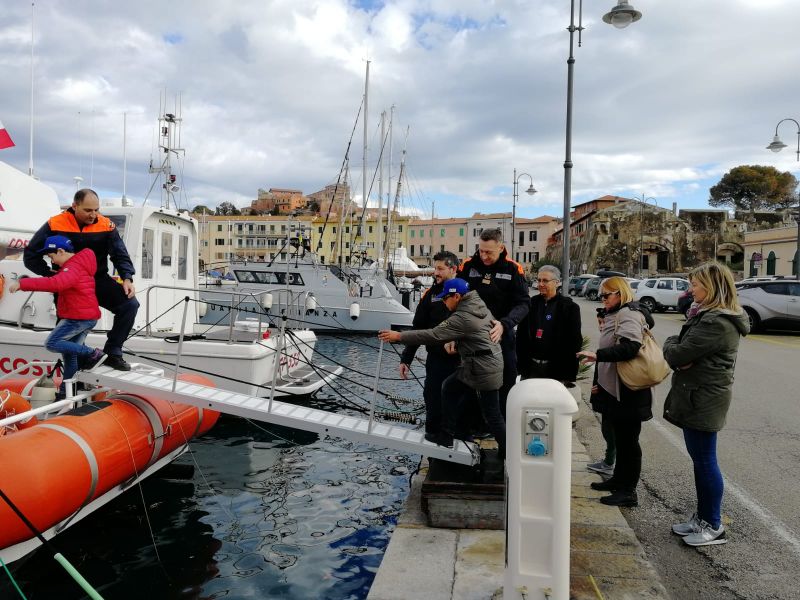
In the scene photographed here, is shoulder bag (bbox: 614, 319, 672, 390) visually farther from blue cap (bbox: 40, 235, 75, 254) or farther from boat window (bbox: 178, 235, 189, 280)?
boat window (bbox: 178, 235, 189, 280)

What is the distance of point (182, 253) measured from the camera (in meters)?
11.8

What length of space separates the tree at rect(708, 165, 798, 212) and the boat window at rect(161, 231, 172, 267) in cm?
8991

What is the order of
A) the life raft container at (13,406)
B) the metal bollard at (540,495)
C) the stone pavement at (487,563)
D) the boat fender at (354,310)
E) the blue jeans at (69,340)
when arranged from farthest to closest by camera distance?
the boat fender at (354,310)
the life raft container at (13,406)
the blue jeans at (69,340)
the stone pavement at (487,563)
the metal bollard at (540,495)

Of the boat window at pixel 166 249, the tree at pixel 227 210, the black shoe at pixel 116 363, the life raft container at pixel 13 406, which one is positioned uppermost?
the tree at pixel 227 210

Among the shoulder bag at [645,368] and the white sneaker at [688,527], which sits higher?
the shoulder bag at [645,368]

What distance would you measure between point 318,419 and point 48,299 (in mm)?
6620

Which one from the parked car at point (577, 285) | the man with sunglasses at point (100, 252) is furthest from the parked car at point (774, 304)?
the parked car at point (577, 285)

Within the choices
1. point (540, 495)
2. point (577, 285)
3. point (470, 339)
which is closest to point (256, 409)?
point (470, 339)

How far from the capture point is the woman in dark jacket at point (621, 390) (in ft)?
15.8

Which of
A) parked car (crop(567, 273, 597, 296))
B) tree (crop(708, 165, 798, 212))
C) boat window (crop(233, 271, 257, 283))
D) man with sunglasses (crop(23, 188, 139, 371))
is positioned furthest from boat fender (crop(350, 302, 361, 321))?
tree (crop(708, 165, 798, 212))

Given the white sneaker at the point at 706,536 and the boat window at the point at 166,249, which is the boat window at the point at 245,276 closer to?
the boat window at the point at 166,249

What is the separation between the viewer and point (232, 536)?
19.4 feet

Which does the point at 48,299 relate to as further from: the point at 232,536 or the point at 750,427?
the point at 750,427

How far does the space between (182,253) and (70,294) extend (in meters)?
6.21
